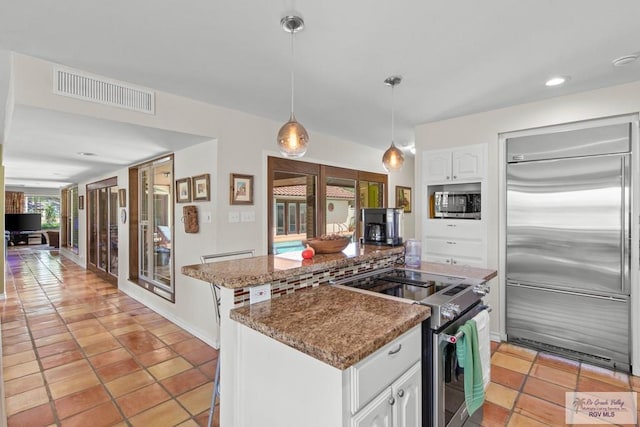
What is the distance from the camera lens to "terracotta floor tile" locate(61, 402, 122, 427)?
2.00 metres

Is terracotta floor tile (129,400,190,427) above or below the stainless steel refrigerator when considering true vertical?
below

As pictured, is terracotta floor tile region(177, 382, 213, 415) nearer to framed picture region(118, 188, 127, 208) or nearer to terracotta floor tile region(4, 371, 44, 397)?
terracotta floor tile region(4, 371, 44, 397)

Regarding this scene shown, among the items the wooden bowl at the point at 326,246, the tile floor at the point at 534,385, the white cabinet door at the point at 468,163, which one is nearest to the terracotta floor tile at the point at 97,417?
the wooden bowl at the point at 326,246

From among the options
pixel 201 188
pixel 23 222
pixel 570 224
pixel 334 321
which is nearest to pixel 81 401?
pixel 201 188

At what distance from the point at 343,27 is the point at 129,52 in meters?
1.42

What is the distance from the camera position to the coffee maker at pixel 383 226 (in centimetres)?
261

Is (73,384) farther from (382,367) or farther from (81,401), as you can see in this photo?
(382,367)

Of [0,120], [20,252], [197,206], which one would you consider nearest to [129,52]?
[197,206]

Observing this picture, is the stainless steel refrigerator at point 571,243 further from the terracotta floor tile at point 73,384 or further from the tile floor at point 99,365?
the terracotta floor tile at point 73,384

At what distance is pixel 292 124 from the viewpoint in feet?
6.42

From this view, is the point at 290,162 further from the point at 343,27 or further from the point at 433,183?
the point at 343,27

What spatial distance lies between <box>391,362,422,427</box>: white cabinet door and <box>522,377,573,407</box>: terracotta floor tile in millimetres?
1502

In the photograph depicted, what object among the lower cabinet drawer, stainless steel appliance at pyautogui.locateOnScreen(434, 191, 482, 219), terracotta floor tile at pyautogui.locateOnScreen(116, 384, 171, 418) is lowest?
terracotta floor tile at pyautogui.locateOnScreen(116, 384, 171, 418)

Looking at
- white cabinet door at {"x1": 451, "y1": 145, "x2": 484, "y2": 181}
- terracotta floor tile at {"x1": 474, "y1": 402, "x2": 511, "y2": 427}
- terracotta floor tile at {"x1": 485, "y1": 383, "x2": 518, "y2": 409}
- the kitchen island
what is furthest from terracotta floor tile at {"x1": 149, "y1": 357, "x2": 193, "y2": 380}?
white cabinet door at {"x1": 451, "y1": 145, "x2": 484, "y2": 181}
